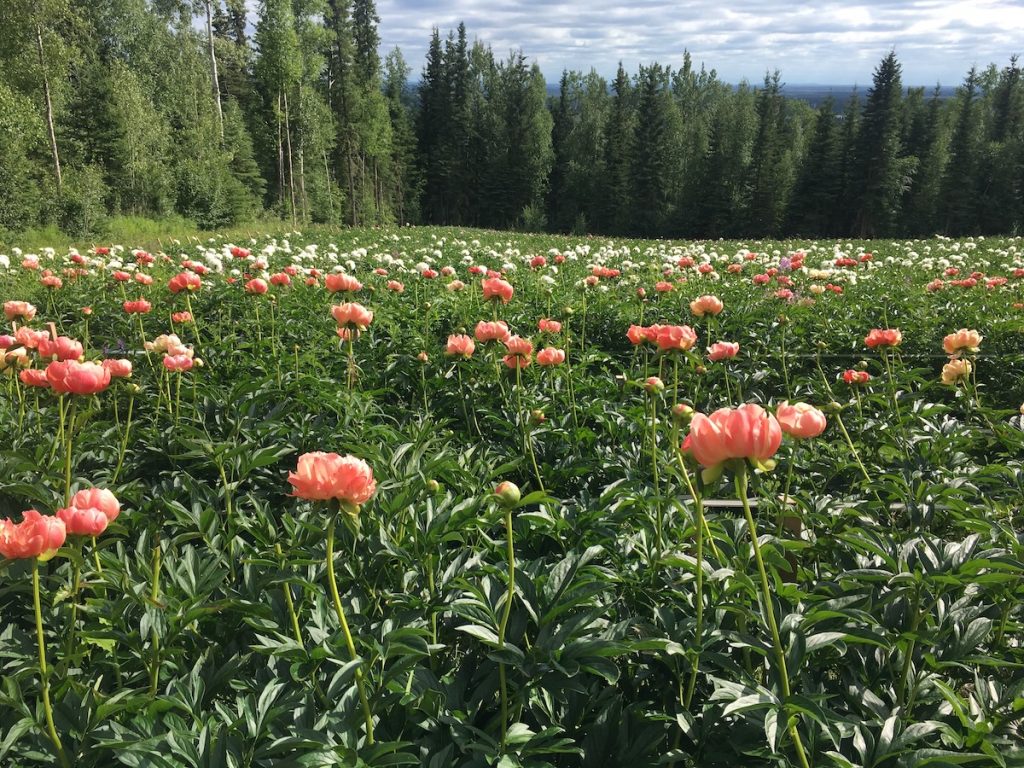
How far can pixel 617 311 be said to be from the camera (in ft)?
19.7

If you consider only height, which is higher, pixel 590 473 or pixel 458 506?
pixel 458 506

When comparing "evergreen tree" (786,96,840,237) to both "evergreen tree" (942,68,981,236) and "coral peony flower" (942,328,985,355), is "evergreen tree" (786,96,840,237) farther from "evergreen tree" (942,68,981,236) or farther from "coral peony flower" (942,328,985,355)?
"coral peony flower" (942,328,985,355)

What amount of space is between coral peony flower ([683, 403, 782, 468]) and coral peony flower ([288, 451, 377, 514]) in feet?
2.09

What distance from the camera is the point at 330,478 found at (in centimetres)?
128

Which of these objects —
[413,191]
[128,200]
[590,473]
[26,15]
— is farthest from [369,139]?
[590,473]

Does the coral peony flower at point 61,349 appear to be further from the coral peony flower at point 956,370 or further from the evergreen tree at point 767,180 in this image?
the evergreen tree at point 767,180

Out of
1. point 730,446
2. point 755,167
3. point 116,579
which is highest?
point 755,167

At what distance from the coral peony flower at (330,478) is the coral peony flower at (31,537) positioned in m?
0.46

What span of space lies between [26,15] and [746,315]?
78.8 feet

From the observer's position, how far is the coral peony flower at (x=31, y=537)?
125 centimetres

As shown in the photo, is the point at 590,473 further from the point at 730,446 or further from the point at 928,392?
the point at 928,392

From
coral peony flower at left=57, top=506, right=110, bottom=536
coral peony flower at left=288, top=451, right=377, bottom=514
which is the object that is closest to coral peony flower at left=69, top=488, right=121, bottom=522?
coral peony flower at left=57, top=506, right=110, bottom=536

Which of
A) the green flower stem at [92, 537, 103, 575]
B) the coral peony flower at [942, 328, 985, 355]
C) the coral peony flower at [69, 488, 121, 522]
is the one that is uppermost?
the coral peony flower at [942, 328, 985, 355]

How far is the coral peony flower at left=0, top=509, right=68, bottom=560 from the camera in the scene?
1246 mm
